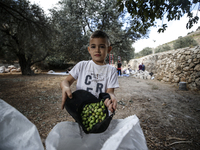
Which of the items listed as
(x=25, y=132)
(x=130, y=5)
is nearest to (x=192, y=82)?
(x=130, y=5)

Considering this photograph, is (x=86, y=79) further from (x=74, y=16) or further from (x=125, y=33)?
(x=125, y=33)

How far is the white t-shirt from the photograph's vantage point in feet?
4.47

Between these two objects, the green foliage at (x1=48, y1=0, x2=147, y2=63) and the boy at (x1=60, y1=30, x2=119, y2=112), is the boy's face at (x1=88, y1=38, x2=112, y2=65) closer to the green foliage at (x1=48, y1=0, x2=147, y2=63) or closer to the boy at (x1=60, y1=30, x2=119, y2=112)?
the boy at (x1=60, y1=30, x2=119, y2=112)

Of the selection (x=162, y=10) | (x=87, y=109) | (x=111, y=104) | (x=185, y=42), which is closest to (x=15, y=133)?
(x=87, y=109)

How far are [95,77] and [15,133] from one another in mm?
918

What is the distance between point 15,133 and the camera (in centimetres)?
83

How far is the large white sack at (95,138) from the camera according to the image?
2.80 ft

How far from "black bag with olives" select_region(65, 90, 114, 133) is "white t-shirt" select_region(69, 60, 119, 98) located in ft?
0.58

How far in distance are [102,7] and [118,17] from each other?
1782 mm

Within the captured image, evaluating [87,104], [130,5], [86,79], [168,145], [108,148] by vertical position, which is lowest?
[168,145]

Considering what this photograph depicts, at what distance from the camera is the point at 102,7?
8.49 meters

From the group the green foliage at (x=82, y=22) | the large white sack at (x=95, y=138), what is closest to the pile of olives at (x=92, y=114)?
the large white sack at (x=95, y=138)

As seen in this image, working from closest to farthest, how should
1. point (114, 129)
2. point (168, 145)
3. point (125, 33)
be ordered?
point (114, 129), point (168, 145), point (125, 33)

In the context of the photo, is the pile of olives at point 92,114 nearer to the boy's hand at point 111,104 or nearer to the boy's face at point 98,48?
the boy's hand at point 111,104
